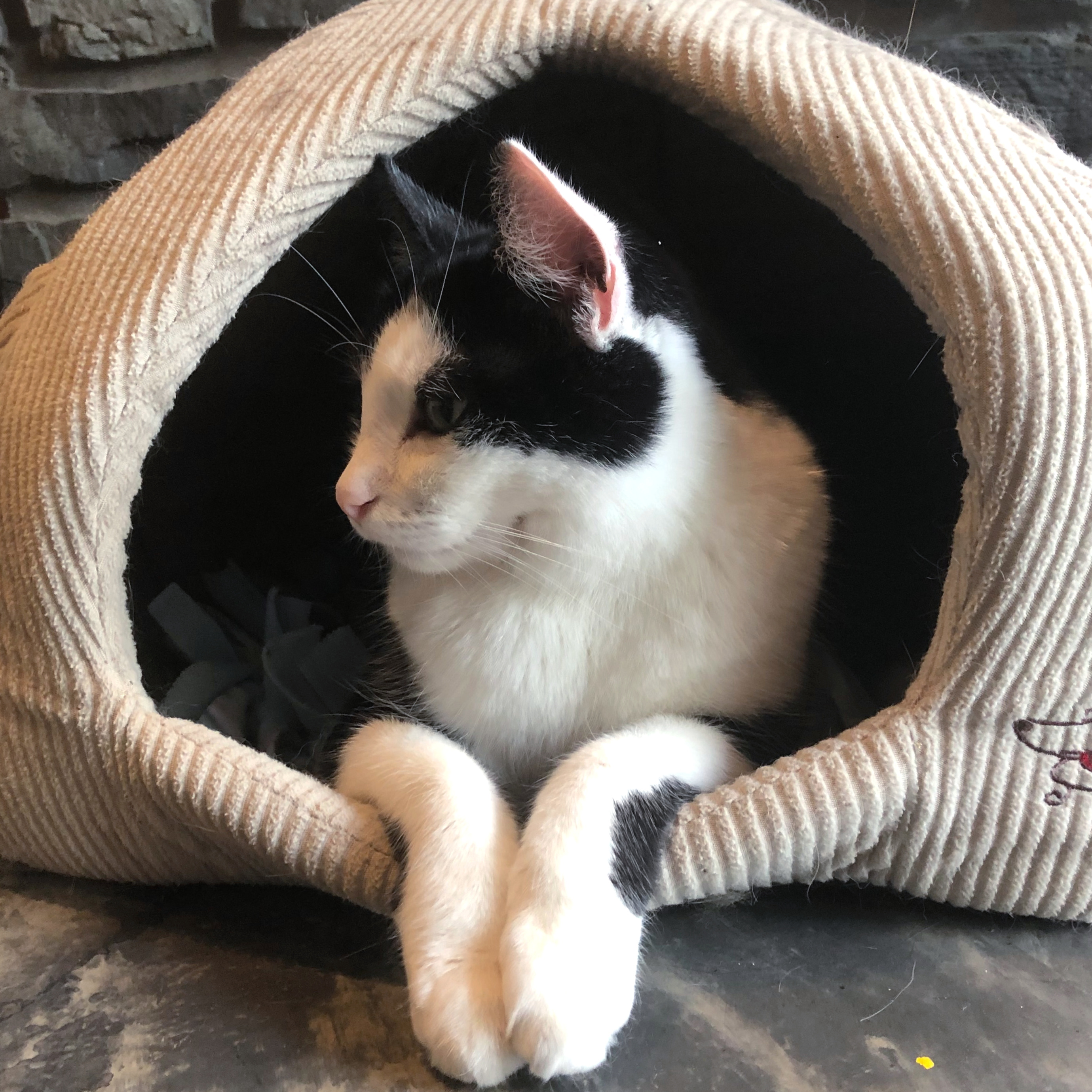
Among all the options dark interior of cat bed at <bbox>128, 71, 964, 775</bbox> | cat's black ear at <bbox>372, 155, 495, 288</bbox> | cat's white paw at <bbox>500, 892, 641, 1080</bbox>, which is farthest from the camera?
dark interior of cat bed at <bbox>128, 71, 964, 775</bbox>

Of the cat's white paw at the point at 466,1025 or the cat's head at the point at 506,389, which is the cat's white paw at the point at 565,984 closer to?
the cat's white paw at the point at 466,1025

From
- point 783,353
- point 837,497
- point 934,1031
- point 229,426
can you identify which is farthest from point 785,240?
point 934,1031

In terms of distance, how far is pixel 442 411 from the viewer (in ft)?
2.57

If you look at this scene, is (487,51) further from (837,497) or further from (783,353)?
→ (837,497)

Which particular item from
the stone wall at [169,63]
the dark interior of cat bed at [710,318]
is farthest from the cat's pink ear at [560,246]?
the stone wall at [169,63]

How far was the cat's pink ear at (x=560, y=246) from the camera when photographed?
0.66 metres

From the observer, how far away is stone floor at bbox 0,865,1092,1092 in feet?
2.26

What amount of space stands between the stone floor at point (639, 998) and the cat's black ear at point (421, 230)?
2.03 feet

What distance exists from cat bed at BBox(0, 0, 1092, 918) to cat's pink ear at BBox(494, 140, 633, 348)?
28 cm

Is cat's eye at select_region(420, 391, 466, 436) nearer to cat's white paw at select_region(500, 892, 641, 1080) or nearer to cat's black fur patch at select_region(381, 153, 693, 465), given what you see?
cat's black fur patch at select_region(381, 153, 693, 465)

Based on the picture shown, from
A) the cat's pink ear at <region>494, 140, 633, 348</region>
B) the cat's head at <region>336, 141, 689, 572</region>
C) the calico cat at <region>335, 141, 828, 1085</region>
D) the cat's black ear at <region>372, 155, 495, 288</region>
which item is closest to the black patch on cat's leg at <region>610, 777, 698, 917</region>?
the calico cat at <region>335, 141, 828, 1085</region>

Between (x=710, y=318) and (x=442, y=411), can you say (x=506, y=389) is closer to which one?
(x=442, y=411)

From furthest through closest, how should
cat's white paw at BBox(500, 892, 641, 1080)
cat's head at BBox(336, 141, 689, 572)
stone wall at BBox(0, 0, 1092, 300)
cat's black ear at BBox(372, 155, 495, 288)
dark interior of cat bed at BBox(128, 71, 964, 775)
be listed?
A: stone wall at BBox(0, 0, 1092, 300)
dark interior of cat bed at BBox(128, 71, 964, 775)
cat's black ear at BBox(372, 155, 495, 288)
cat's head at BBox(336, 141, 689, 572)
cat's white paw at BBox(500, 892, 641, 1080)

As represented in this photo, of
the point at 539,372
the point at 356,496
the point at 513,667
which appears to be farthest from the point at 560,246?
the point at 513,667
